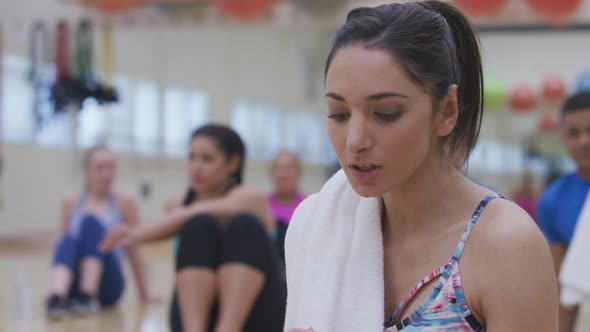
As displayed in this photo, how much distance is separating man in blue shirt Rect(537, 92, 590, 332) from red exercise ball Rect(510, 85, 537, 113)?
5.52m

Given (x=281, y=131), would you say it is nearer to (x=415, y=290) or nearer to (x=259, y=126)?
(x=259, y=126)

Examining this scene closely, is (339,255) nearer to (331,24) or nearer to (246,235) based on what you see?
(246,235)

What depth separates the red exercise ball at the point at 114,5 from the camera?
5699 millimetres

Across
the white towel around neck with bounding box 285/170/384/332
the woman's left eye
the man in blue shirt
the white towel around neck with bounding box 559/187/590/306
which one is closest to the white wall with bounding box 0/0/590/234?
the man in blue shirt

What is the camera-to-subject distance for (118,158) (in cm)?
985

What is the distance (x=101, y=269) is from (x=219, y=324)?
180 cm

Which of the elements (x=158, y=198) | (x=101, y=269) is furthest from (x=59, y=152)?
(x=101, y=269)

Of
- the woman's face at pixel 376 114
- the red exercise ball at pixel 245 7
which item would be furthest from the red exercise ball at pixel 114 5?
the woman's face at pixel 376 114

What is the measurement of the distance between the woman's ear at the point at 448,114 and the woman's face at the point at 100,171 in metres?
3.54

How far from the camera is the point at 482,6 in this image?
5004 millimetres

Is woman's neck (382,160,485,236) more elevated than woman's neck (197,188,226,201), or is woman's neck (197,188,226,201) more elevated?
woman's neck (382,160,485,236)

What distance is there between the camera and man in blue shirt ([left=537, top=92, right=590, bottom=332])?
263cm

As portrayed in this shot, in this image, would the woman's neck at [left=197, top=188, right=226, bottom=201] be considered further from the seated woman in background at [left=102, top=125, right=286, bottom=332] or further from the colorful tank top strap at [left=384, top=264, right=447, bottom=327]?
the colorful tank top strap at [left=384, top=264, right=447, bottom=327]

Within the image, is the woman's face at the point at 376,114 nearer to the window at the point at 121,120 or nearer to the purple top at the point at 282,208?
the purple top at the point at 282,208
